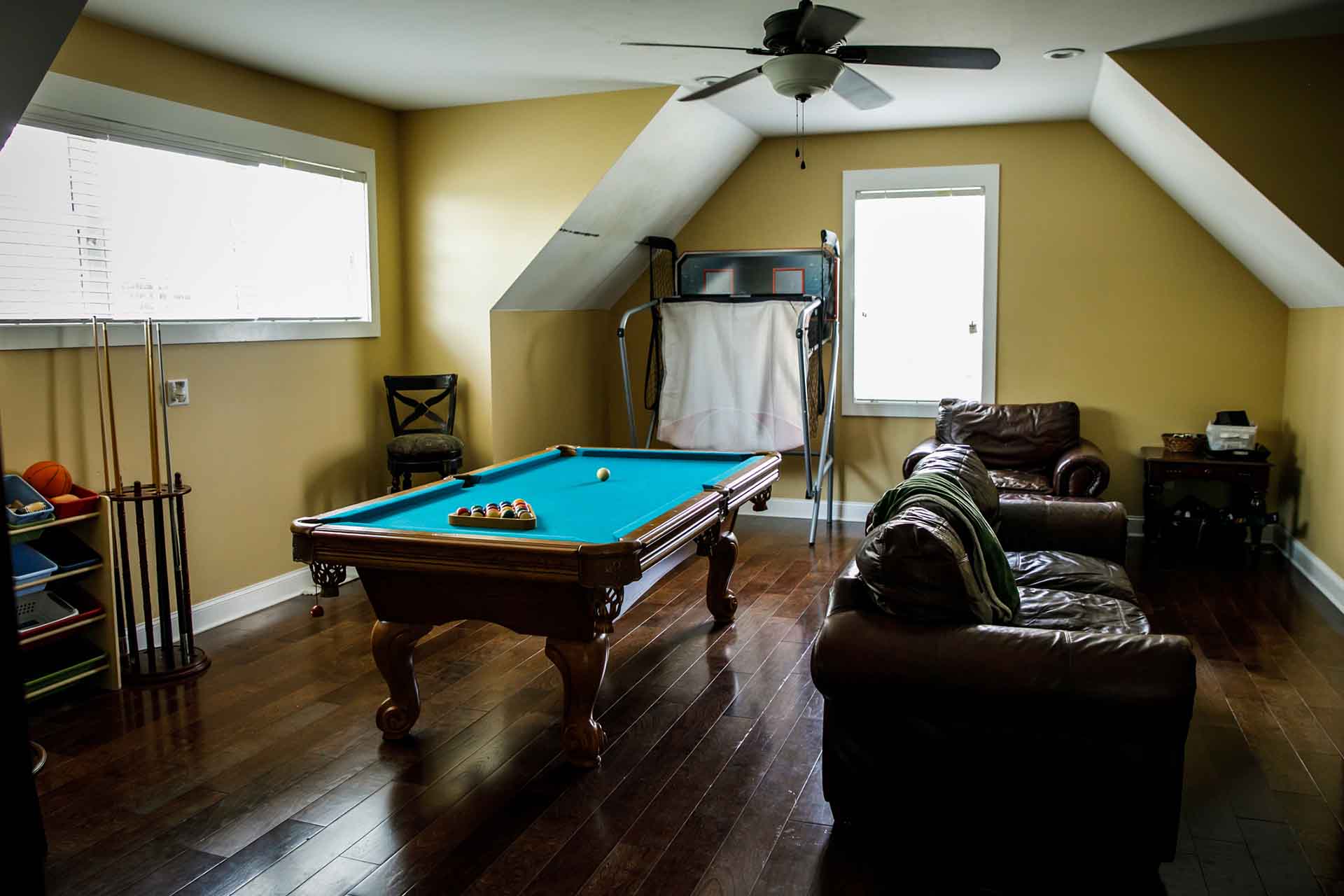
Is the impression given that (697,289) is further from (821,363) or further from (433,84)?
(433,84)

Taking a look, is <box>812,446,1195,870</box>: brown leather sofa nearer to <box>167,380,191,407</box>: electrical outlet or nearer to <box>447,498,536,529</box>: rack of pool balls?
<box>447,498,536,529</box>: rack of pool balls

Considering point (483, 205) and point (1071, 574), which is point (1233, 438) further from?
point (483, 205)

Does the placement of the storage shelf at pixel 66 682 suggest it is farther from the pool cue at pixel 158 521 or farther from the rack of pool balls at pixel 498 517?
the rack of pool balls at pixel 498 517

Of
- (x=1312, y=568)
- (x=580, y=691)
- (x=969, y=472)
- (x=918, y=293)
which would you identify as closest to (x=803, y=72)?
(x=969, y=472)

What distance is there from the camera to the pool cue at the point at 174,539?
391 cm

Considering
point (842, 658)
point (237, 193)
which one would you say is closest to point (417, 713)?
point (842, 658)

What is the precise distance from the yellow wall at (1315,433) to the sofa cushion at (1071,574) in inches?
71.4

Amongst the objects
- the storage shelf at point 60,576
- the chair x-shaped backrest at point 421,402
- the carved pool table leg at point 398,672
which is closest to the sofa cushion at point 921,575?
the carved pool table leg at point 398,672

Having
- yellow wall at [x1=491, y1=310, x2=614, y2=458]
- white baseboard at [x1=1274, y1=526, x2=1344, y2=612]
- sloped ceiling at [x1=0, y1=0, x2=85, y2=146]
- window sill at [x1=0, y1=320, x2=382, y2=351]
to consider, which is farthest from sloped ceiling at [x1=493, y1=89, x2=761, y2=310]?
white baseboard at [x1=1274, y1=526, x2=1344, y2=612]

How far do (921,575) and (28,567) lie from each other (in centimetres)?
291

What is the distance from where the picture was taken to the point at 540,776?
298 centimetres

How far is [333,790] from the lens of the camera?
2.89 metres

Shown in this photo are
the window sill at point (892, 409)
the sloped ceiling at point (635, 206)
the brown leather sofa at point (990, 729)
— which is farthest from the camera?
the window sill at point (892, 409)

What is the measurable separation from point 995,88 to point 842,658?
150 inches
